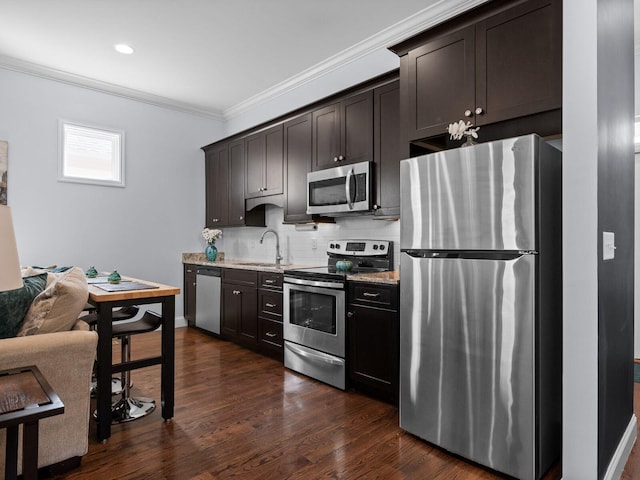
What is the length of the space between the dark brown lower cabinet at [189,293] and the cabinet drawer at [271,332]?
1580mm

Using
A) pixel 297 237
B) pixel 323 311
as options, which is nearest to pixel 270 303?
pixel 323 311

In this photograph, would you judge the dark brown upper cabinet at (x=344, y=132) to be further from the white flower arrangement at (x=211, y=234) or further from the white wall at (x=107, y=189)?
the white wall at (x=107, y=189)

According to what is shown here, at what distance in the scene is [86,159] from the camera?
15.2 ft

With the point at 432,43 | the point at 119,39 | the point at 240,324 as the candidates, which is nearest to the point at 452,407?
the point at 432,43

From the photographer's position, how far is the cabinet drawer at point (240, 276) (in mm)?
4051

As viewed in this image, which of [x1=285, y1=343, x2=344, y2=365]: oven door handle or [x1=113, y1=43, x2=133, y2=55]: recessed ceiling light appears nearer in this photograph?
[x1=285, y1=343, x2=344, y2=365]: oven door handle

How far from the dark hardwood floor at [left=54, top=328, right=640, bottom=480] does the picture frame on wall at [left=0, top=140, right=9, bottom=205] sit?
2.49 m

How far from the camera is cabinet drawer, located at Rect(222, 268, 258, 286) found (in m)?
4.05

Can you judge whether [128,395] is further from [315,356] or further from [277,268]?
[277,268]

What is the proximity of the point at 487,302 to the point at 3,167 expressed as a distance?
4.66m

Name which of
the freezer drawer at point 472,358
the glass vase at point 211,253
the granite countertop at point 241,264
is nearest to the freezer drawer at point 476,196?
the freezer drawer at point 472,358

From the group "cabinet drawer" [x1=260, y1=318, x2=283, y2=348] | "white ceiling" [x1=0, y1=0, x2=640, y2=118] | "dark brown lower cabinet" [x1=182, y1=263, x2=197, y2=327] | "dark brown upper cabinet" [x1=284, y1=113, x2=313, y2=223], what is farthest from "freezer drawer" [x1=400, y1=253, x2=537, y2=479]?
"dark brown lower cabinet" [x1=182, y1=263, x2=197, y2=327]

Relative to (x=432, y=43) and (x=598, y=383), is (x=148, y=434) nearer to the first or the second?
(x=598, y=383)

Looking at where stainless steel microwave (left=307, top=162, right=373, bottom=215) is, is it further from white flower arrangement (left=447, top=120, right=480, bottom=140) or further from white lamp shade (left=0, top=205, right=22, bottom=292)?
white lamp shade (left=0, top=205, right=22, bottom=292)
